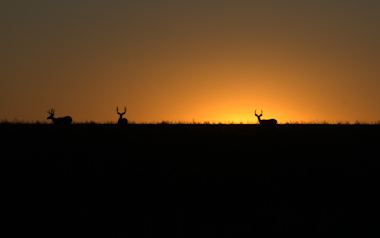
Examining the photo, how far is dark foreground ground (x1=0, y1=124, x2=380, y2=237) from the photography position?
9.97m

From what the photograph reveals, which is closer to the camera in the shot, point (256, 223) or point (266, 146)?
point (256, 223)

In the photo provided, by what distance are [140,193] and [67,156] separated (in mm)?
6162

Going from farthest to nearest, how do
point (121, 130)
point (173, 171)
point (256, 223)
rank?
point (121, 130) → point (173, 171) → point (256, 223)

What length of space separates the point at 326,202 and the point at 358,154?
7.68 m

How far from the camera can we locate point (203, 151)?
18594 mm

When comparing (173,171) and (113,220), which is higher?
(173,171)

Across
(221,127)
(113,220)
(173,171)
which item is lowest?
(113,220)

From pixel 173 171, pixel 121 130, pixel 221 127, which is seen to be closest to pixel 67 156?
pixel 173 171

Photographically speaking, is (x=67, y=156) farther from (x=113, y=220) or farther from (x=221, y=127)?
(x=221, y=127)

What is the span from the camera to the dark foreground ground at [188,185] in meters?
9.97

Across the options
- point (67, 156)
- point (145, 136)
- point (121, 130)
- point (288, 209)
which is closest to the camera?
point (288, 209)

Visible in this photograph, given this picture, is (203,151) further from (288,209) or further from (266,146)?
(288,209)

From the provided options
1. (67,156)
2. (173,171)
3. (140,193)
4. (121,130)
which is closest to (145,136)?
(121,130)

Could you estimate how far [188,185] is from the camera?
1326 centimetres
